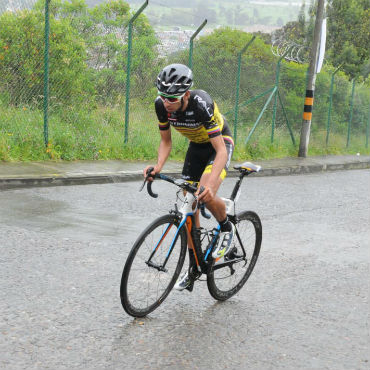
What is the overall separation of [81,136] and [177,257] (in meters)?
8.49

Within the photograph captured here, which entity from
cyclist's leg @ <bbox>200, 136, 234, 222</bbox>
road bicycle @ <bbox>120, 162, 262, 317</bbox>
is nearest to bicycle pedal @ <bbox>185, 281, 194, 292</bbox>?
road bicycle @ <bbox>120, 162, 262, 317</bbox>

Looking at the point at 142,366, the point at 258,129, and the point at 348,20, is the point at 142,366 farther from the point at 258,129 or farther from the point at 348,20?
the point at 348,20

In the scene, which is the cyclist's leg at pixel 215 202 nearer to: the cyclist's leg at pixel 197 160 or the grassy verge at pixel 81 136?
the cyclist's leg at pixel 197 160

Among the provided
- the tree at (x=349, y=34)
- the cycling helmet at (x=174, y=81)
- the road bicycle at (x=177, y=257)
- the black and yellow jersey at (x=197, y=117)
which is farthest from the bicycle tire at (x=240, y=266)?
the tree at (x=349, y=34)

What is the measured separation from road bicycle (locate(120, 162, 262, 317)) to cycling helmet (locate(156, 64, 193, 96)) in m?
0.61

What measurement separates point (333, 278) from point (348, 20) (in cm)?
3282

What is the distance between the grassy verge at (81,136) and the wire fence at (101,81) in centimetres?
2

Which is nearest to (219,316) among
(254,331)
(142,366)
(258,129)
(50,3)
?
(254,331)

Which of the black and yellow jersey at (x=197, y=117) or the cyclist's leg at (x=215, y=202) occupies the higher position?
the black and yellow jersey at (x=197, y=117)

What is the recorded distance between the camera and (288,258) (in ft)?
22.0

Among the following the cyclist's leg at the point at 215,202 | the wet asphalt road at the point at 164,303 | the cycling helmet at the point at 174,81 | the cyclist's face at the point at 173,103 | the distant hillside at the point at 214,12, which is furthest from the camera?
the distant hillside at the point at 214,12

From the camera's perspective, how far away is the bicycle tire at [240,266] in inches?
205

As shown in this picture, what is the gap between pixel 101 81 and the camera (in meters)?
13.3

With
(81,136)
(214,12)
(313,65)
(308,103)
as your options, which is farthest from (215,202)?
(214,12)
